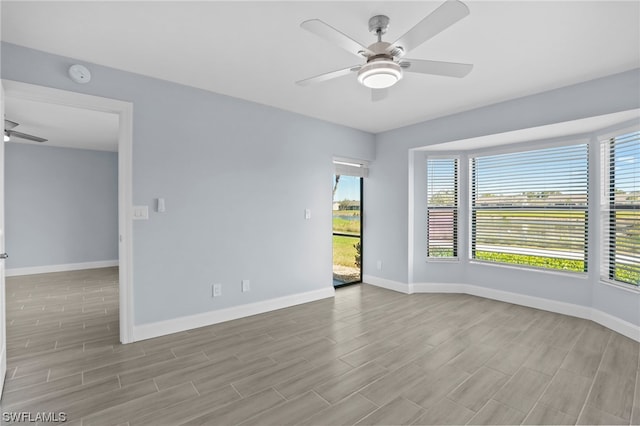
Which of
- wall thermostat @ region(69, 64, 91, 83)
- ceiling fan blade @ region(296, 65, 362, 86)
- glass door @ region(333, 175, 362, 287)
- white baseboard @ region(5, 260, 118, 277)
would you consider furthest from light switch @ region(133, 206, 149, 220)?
white baseboard @ region(5, 260, 118, 277)

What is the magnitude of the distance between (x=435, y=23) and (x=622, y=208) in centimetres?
325

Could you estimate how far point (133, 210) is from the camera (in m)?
3.02

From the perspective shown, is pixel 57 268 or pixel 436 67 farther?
pixel 57 268

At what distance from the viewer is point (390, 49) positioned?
6.72ft

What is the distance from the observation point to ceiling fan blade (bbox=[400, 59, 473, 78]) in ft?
7.05

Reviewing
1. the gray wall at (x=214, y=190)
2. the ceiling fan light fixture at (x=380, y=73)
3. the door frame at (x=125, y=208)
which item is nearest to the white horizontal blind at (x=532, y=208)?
the gray wall at (x=214, y=190)

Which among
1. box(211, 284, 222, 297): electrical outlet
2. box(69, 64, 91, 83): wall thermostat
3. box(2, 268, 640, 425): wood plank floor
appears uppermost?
box(69, 64, 91, 83): wall thermostat

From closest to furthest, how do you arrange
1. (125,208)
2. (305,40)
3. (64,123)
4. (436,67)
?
(436,67), (305,40), (125,208), (64,123)

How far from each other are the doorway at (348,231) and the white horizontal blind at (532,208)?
1.84 m

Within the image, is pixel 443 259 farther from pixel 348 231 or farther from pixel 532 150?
pixel 532 150

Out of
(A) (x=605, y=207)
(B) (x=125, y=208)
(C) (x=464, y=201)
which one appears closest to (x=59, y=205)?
(B) (x=125, y=208)

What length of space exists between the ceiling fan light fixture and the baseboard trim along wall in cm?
347

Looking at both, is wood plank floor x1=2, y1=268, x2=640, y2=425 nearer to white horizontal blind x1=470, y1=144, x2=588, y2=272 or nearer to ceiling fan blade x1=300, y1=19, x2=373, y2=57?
white horizontal blind x1=470, y1=144, x2=588, y2=272

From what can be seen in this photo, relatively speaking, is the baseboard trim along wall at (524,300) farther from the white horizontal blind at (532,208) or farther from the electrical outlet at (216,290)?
the electrical outlet at (216,290)
